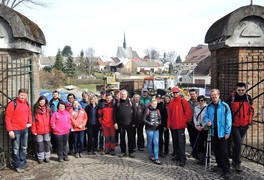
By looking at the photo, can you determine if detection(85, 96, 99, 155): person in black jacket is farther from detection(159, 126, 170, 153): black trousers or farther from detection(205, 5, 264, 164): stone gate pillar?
detection(205, 5, 264, 164): stone gate pillar

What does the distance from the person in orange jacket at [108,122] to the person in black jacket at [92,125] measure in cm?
15

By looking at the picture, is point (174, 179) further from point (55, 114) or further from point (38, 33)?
point (38, 33)

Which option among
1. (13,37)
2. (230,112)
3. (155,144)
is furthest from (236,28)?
(13,37)

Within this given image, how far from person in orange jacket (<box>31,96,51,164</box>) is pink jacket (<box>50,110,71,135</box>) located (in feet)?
0.36

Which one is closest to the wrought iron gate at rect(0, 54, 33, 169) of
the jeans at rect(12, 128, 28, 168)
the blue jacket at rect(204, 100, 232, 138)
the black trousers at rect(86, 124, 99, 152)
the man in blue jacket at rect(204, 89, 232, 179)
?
the jeans at rect(12, 128, 28, 168)

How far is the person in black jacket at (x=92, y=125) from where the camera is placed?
7.18 m

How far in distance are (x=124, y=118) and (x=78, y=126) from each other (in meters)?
1.14

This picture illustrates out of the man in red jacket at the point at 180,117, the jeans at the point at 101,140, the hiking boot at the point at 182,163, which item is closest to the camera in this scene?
the hiking boot at the point at 182,163

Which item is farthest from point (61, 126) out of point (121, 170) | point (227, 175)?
point (227, 175)

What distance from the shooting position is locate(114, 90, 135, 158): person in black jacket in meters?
6.81

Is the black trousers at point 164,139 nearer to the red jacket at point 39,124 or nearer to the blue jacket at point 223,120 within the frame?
the blue jacket at point 223,120

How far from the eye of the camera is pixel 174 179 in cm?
514

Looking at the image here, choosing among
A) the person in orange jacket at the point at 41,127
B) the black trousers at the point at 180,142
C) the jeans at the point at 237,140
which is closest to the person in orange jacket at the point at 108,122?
the person in orange jacket at the point at 41,127

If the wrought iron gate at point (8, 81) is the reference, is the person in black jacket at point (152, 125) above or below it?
below
